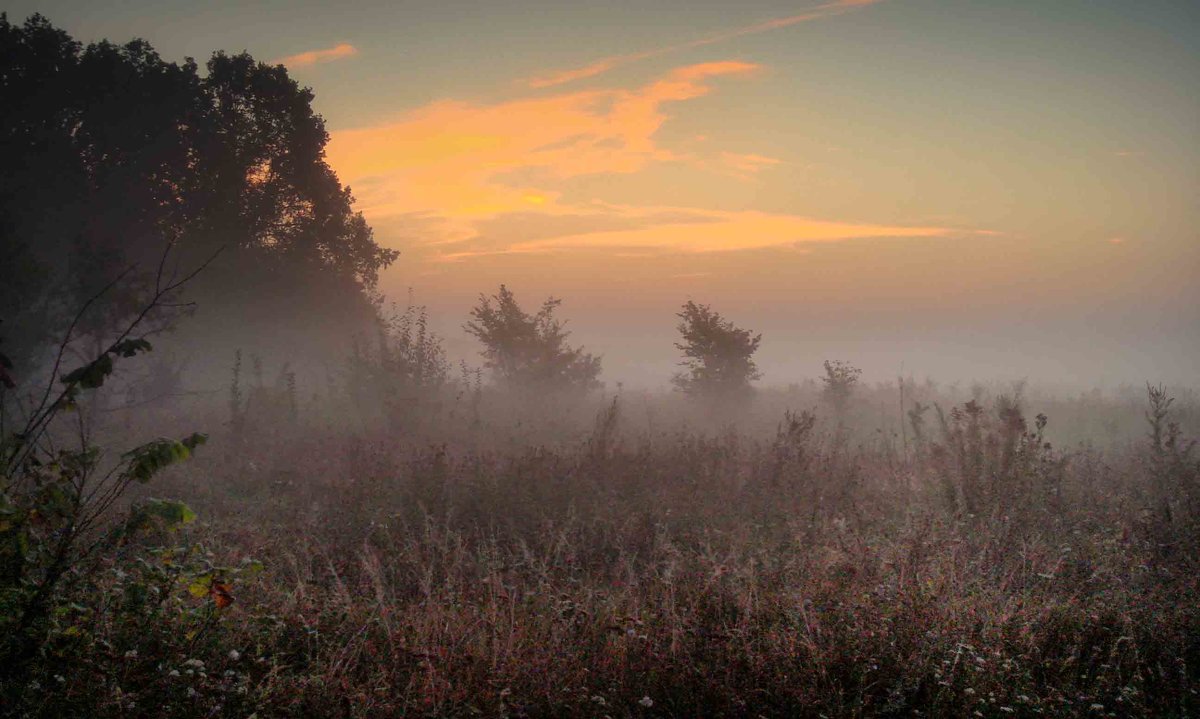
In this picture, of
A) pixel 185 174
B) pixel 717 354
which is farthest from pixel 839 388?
pixel 185 174

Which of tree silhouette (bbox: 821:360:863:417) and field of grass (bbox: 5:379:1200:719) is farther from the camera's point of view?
tree silhouette (bbox: 821:360:863:417)

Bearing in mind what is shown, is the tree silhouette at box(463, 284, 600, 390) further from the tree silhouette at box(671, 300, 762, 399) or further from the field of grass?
the field of grass

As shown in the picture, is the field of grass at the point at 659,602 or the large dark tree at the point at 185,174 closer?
the field of grass at the point at 659,602

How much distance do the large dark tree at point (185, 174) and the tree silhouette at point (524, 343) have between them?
536cm

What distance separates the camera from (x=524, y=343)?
23594mm

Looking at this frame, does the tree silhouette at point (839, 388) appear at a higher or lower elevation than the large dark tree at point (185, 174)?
lower

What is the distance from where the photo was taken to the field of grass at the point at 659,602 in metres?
3.65

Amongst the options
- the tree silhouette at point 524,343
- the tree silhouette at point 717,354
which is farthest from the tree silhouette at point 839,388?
the tree silhouette at point 524,343

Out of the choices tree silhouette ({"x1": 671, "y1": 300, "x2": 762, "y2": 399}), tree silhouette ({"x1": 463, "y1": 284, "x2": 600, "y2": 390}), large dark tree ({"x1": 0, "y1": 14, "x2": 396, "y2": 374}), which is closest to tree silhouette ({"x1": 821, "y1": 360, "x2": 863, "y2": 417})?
tree silhouette ({"x1": 671, "y1": 300, "x2": 762, "y2": 399})

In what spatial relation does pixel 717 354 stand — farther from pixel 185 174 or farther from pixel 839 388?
pixel 185 174

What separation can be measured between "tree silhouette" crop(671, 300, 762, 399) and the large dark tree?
12983 millimetres

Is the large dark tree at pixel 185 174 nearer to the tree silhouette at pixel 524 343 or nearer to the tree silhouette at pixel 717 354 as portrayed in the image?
the tree silhouette at pixel 524 343

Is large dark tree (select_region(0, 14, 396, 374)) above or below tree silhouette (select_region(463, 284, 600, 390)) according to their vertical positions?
above

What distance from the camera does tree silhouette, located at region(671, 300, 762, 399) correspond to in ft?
69.5
